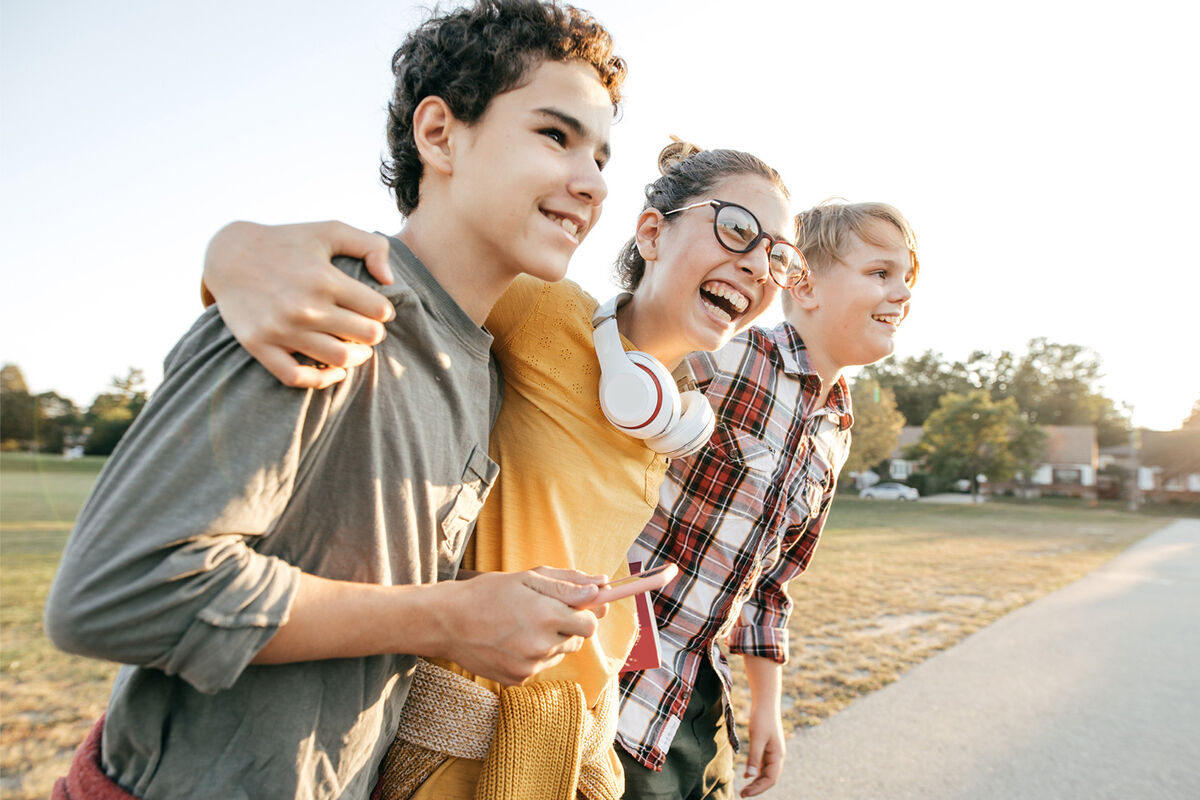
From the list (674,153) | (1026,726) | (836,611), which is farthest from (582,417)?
(836,611)

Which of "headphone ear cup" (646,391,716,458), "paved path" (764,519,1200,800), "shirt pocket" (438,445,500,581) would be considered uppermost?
"headphone ear cup" (646,391,716,458)

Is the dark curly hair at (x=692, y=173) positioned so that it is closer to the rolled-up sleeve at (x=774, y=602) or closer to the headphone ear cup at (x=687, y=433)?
the headphone ear cup at (x=687, y=433)

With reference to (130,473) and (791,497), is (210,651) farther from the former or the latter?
(791,497)

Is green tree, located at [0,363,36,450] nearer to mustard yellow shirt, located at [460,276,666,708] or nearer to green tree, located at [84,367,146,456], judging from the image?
green tree, located at [84,367,146,456]

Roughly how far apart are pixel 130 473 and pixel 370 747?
707 millimetres

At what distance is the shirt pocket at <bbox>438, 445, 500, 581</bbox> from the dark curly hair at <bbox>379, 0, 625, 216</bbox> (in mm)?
721

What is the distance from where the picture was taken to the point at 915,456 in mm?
59969

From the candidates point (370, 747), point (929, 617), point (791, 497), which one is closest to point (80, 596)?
point (370, 747)

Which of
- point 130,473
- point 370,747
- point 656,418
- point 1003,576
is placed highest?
point 656,418

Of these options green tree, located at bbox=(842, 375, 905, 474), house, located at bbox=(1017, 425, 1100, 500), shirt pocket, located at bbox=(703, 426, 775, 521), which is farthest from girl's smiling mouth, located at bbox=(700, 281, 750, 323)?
house, located at bbox=(1017, 425, 1100, 500)

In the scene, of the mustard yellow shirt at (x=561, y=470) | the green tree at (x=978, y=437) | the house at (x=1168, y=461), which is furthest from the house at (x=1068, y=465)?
the mustard yellow shirt at (x=561, y=470)

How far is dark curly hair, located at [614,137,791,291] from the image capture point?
222 centimetres

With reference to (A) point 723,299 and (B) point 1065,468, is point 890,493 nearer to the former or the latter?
(B) point 1065,468

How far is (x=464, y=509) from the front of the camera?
151 cm
